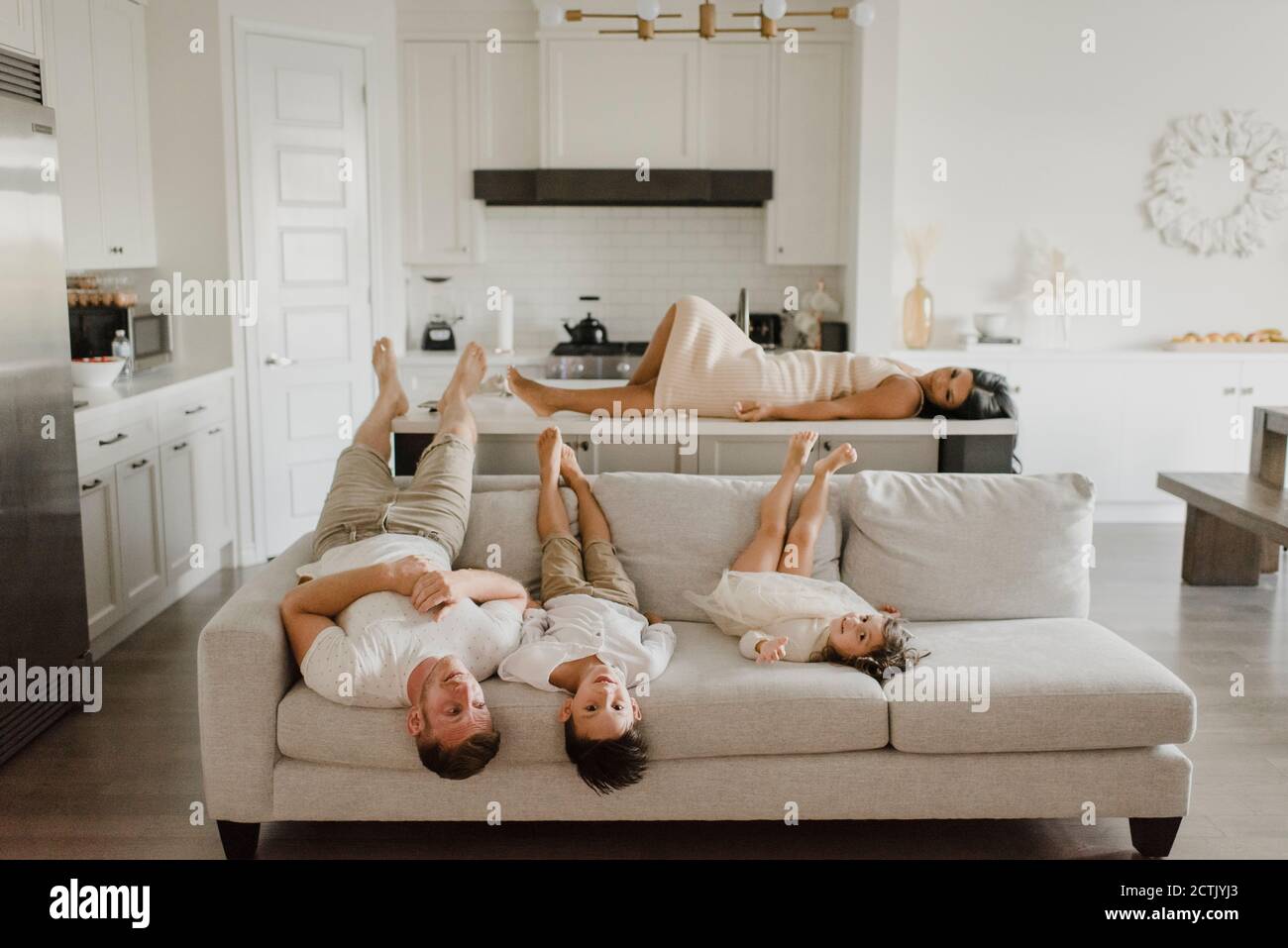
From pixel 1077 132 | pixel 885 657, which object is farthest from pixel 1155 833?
pixel 1077 132

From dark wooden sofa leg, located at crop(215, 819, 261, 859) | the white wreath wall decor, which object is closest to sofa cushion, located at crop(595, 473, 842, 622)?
dark wooden sofa leg, located at crop(215, 819, 261, 859)

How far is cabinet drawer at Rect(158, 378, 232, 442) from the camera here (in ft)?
16.3

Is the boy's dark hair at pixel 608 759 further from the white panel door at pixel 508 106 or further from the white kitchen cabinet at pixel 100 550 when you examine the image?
the white panel door at pixel 508 106

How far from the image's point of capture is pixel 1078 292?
7.00 m

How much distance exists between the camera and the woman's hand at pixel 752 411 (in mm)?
4141

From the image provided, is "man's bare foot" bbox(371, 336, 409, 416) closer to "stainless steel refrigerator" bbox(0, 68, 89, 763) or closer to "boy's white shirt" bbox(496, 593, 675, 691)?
"stainless steel refrigerator" bbox(0, 68, 89, 763)

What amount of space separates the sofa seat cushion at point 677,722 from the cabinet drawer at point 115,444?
1.66 meters

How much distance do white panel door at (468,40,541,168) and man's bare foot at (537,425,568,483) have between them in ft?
11.4

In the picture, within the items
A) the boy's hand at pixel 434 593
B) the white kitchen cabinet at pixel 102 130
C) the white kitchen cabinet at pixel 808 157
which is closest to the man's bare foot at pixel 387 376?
the boy's hand at pixel 434 593

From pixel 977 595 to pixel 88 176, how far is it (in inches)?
149

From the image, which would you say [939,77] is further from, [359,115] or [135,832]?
[135,832]

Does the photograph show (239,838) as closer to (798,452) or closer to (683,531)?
(683,531)

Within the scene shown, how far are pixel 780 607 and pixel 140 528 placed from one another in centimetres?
276

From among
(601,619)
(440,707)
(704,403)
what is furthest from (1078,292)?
(440,707)
